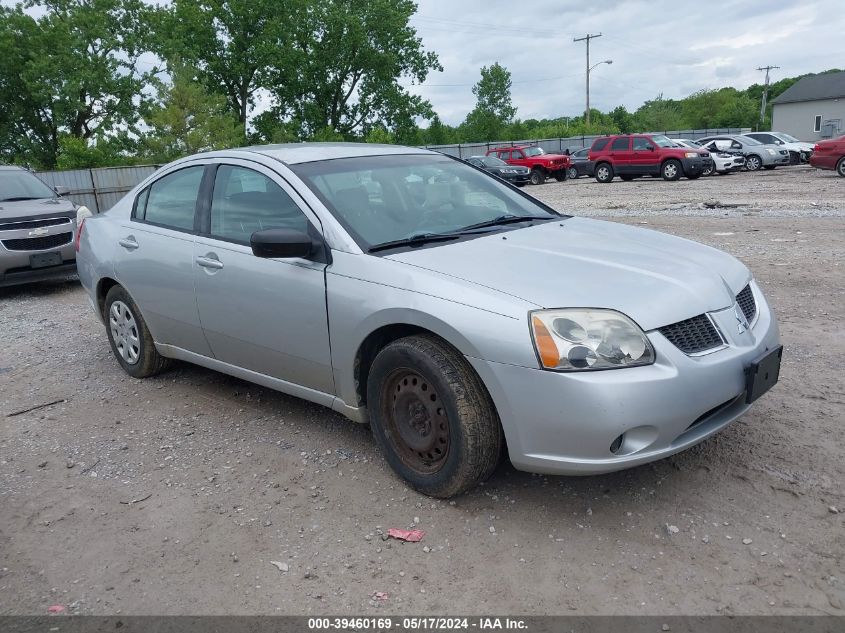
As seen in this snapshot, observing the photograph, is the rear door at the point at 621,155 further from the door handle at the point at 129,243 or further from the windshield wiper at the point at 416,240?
the windshield wiper at the point at 416,240

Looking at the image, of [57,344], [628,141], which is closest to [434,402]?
[57,344]

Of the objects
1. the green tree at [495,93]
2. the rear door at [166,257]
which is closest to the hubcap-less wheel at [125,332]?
the rear door at [166,257]

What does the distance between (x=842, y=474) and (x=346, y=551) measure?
92.2 inches

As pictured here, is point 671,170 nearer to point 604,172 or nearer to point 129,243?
point 604,172

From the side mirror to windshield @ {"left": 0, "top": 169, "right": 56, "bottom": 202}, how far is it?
7.74 meters

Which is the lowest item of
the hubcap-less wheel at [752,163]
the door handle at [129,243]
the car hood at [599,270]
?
the hubcap-less wheel at [752,163]

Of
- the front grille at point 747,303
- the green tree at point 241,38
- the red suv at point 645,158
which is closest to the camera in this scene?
the front grille at point 747,303

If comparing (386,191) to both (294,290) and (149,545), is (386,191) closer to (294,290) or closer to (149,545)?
(294,290)

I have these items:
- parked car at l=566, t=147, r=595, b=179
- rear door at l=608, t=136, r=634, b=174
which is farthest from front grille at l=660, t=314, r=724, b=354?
parked car at l=566, t=147, r=595, b=179

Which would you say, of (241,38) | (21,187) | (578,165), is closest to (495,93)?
(241,38)

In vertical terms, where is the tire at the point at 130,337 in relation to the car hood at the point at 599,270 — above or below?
below

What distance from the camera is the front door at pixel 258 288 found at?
3.78m

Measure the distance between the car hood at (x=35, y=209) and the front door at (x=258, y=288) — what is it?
578 centimetres

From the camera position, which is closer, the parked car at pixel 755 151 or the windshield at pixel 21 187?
the windshield at pixel 21 187
